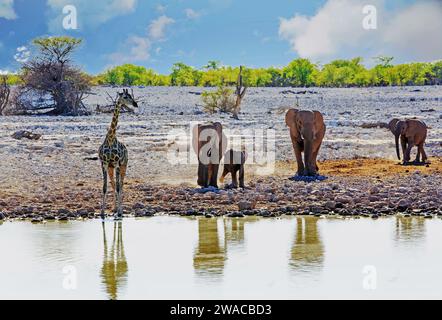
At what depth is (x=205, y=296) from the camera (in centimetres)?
855

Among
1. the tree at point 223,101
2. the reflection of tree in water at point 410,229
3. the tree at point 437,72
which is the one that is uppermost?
the tree at point 437,72

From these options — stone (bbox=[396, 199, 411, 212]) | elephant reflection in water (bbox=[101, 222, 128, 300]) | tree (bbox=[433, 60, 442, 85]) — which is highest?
tree (bbox=[433, 60, 442, 85])

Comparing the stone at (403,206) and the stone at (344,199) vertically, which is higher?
the stone at (344,199)

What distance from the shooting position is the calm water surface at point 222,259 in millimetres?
8773

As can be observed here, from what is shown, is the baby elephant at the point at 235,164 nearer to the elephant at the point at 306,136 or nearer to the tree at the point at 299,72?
the elephant at the point at 306,136

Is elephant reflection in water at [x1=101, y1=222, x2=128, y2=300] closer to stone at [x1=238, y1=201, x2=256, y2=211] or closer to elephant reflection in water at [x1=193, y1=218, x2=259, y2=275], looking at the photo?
elephant reflection in water at [x1=193, y1=218, x2=259, y2=275]

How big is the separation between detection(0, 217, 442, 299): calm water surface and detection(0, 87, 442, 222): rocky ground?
75cm

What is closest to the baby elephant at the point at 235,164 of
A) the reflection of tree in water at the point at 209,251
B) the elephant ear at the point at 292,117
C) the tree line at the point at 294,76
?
the elephant ear at the point at 292,117

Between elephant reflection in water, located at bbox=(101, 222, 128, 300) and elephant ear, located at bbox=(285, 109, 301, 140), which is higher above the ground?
elephant ear, located at bbox=(285, 109, 301, 140)

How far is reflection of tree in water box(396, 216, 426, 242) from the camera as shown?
11430 millimetres

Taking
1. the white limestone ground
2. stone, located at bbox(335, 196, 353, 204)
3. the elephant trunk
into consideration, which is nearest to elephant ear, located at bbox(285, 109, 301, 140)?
the elephant trunk

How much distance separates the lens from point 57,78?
112 ft

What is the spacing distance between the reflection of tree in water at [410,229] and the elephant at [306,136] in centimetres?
421

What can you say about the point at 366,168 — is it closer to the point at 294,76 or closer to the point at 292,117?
the point at 292,117
